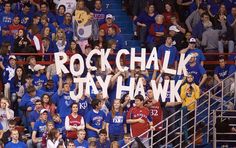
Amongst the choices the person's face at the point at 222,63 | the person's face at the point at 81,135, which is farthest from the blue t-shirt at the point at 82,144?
the person's face at the point at 222,63

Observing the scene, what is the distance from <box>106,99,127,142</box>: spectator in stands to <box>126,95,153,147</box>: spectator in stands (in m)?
0.19

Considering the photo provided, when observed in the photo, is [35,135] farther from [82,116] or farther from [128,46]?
[128,46]

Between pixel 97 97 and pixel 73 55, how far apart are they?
106cm

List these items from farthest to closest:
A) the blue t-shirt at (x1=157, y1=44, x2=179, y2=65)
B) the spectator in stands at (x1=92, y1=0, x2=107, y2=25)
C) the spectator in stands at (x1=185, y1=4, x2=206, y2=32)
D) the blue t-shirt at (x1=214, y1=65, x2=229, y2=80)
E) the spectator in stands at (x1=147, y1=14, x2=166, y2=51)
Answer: the spectator in stands at (x1=185, y1=4, x2=206, y2=32) → the spectator in stands at (x1=92, y1=0, x2=107, y2=25) → the spectator in stands at (x1=147, y1=14, x2=166, y2=51) → the blue t-shirt at (x1=214, y1=65, x2=229, y2=80) → the blue t-shirt at (x1=157, y1=44, x2=179, y2=65)

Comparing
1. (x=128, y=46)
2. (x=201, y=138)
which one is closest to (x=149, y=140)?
(x=201, y=138)

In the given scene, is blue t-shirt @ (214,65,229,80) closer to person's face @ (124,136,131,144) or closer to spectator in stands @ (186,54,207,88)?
spectator in stands @ (186,54,207,88)

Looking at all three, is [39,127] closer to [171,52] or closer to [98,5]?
[171,52]

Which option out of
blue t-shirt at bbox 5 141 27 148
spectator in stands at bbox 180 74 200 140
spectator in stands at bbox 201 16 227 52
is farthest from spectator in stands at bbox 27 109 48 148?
spectator in stands at bbox 201 16 227 52

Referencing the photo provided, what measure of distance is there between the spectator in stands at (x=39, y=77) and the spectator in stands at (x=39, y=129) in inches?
64.5

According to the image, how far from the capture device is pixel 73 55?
2797 cm

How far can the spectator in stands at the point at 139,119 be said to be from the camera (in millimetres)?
27172

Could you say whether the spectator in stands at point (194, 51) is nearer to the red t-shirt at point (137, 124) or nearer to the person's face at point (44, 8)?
the red t-shirt at point (137, 124)

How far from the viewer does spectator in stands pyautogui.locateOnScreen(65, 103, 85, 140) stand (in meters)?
27.2

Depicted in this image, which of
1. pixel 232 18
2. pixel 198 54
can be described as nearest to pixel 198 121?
pixel 198 54
